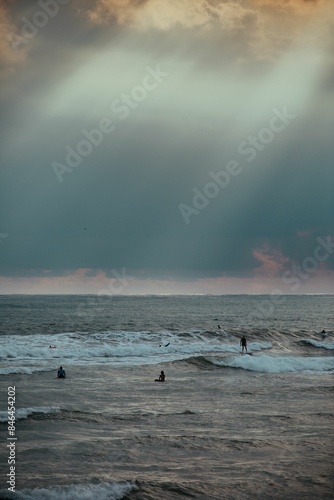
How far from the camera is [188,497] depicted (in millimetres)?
14734

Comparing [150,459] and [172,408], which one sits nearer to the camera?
[150,459]

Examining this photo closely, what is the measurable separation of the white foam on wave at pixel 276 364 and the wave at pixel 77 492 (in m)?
30.4

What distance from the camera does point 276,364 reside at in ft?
149

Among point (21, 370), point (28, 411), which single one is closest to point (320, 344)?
point (21, 370)

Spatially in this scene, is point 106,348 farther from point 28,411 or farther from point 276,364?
point 28,411

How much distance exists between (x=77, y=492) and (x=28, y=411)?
10.7m

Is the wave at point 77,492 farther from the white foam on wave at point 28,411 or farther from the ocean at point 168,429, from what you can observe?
the white foam on wave at point 28,411

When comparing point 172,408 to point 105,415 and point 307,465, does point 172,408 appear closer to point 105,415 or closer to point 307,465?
point 105,415

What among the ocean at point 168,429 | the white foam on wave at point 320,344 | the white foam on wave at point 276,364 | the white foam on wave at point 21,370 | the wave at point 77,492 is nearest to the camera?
the wave at point 77,492

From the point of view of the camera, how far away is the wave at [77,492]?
1404 centimetres

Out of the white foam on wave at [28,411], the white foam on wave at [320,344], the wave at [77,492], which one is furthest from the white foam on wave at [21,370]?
the white foam on wave at [320,344]

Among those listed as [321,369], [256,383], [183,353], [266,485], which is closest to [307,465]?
[266,485]

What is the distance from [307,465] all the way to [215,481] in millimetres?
3594

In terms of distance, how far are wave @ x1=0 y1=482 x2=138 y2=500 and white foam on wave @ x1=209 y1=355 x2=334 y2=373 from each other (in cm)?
3040
